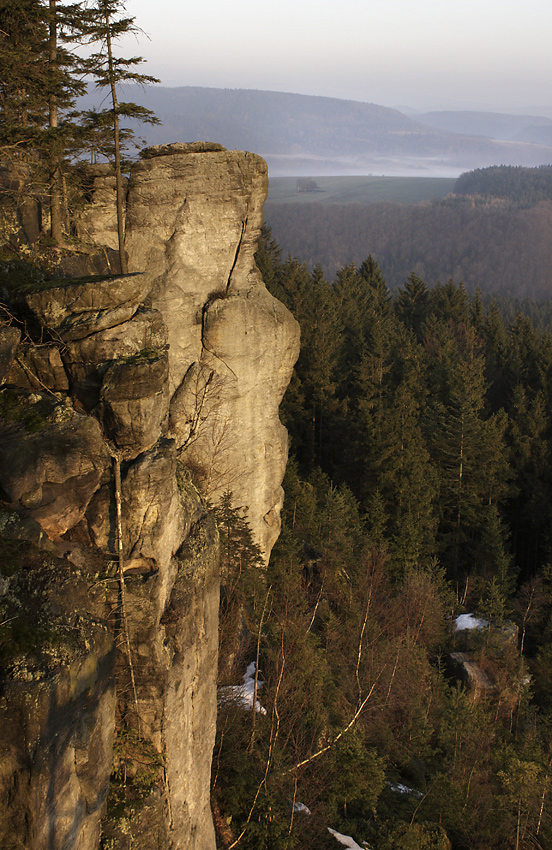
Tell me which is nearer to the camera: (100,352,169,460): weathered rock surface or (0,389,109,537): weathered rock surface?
(0,389,109,537): weathered rock surface

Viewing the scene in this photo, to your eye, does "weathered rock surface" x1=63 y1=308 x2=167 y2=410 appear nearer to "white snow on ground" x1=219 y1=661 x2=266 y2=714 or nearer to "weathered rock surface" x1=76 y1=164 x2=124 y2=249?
"weathered rock surface" x1=76 y1=164 x2=124 y2=249

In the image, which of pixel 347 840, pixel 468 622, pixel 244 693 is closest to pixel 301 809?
pixel 347 840

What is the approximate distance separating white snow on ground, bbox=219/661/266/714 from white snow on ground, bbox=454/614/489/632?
13.0 metres

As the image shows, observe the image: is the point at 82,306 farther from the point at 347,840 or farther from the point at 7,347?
the point at 347,840

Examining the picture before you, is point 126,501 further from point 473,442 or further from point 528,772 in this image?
point 473,442

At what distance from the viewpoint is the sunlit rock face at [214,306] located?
752 inches

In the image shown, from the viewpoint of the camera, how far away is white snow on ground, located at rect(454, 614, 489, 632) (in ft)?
92.0

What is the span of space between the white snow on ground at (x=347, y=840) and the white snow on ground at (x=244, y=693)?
3.58 meters

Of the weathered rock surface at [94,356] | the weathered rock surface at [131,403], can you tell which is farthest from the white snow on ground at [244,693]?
the weathered rock surface at [94,356]

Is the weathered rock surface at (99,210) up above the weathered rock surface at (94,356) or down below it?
above

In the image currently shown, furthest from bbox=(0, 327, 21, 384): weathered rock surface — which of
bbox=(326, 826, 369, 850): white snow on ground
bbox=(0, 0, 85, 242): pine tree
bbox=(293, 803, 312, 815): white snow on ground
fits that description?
bbox=(326, 826, 369, 850): white snow on ground

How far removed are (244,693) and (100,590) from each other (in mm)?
10898

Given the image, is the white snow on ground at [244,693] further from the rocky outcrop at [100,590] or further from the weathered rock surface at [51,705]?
the weathered rock surface at [51,705]

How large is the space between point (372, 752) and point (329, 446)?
20468mm
